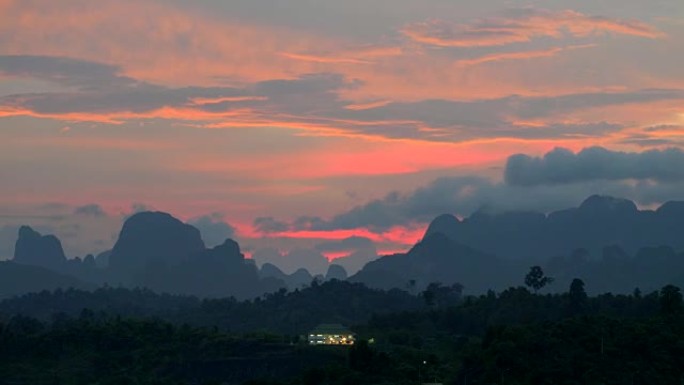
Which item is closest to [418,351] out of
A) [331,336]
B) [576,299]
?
[331,336]

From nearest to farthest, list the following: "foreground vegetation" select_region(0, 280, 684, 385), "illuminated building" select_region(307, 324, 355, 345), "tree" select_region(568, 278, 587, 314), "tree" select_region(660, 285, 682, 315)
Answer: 1. "foreground vegetation" select_region(0, 280, 684, 385)
2. "tree" select_region(660, 285, 682, 315)
3. "tree" select_region(568, 278, 587, 314)
4. "illuminated building" select_region(307, 324, 355, 345)

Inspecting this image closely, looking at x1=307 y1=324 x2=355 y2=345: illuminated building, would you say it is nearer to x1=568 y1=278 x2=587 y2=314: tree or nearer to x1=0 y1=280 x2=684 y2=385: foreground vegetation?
x1=0 y1=280 x2=684 y2=385: foreground vegetation

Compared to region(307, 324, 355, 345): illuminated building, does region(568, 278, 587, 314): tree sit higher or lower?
higher

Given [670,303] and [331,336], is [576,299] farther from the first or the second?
[331,336]

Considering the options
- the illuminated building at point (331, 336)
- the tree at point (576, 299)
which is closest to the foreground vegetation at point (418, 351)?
the tree at point (576, 299)

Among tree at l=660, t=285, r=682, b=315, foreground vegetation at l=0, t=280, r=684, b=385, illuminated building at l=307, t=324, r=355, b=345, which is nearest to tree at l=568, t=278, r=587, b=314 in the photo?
foreground vegetation at l=0, t=280, r=684, b=385

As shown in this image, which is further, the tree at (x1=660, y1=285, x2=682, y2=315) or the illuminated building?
the illuminated building

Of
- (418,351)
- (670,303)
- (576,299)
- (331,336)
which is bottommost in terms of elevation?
(418,351)

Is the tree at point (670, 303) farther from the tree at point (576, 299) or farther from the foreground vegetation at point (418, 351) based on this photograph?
the tree at point (576, 299)

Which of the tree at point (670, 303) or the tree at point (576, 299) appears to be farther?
the tree at point (576, 299)

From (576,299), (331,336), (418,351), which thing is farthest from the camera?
(331,336)

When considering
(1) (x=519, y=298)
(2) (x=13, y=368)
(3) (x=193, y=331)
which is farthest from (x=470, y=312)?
(2) (x=13, y=368)

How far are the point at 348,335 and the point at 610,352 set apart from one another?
65.3m

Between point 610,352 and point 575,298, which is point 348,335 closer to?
point 575,298
